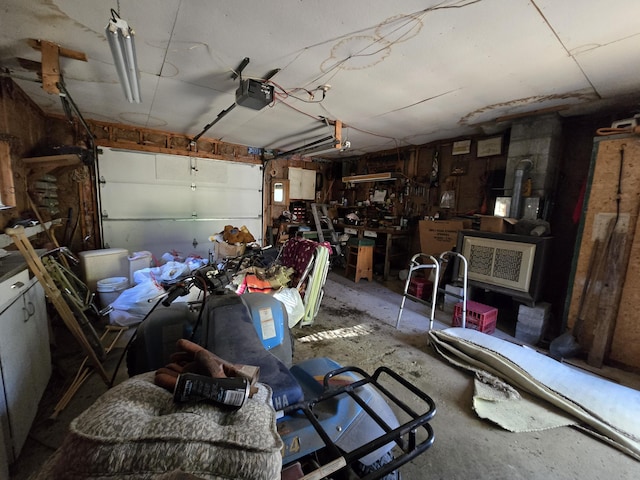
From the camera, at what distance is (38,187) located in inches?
130

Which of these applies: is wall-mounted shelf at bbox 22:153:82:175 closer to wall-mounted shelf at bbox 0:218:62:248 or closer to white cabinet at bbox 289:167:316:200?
wall-mounted shelf at bbox 0:218:62:248

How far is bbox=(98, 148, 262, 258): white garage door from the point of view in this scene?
438 centimetres

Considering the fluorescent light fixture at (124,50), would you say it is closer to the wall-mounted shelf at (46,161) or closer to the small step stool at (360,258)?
the wall-mounted shelf at (46,161)

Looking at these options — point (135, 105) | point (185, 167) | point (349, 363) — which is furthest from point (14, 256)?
point (185, 167)

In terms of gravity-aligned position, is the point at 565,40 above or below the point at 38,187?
above

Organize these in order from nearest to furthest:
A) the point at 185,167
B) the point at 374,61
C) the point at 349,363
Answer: the point at 374,61 → the point at 349,363 → the point at 185,167

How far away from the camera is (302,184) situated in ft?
21.7

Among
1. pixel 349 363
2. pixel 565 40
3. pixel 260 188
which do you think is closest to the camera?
pixel 565 40

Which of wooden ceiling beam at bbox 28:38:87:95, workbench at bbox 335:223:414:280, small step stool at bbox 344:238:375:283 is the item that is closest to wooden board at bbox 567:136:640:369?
workbench at bbox 335:223:414:280

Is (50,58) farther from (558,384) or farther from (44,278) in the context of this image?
A: (558,384)

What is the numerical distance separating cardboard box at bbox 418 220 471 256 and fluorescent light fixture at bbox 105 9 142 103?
4.27m

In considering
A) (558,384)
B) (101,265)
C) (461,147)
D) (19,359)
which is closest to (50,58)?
(19,359)

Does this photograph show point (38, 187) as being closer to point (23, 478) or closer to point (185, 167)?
point (185, 167)

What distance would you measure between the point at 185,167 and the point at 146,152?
25.0 inches
